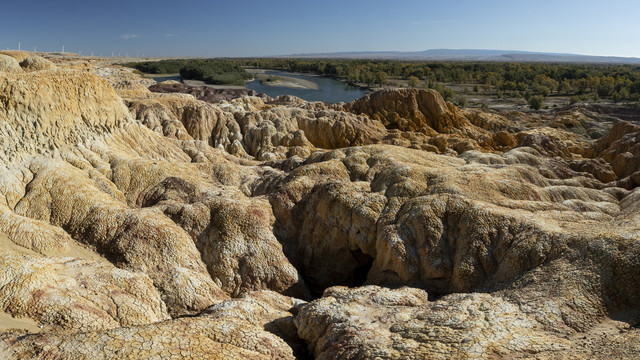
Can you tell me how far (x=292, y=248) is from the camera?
23031 millimetres

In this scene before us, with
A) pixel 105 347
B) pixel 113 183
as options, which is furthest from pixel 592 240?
pixel 113 183

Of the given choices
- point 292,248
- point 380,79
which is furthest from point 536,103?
point 292,248

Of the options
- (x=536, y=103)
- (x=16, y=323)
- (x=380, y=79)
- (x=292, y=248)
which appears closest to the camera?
(x=16, y=323)

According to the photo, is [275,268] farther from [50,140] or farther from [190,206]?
[50,140]

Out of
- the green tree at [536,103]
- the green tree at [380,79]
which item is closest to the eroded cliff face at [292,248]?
the green tree at [536,103]

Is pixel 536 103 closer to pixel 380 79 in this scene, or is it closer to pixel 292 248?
pixel 380 79

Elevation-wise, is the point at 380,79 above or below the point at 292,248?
above

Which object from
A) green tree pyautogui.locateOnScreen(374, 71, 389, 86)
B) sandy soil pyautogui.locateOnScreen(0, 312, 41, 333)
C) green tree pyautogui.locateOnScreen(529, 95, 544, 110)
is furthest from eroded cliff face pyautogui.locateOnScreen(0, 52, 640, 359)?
green tree pyautogui.locateOnScreen(374, 71, 389, 86)

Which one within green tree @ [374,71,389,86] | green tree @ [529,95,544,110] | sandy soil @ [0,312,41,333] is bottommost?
sandy soil @ [0,312,41,333]

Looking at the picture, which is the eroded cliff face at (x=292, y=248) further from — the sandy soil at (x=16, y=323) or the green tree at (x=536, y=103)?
the green tree at (x=536, y=103)

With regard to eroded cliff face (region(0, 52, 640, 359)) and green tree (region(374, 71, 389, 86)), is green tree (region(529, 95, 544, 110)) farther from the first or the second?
eroded cliff face (region(0, 52, 640, 359))

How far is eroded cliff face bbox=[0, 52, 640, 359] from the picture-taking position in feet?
40.7

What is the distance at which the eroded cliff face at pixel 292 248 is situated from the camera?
40.7 ft

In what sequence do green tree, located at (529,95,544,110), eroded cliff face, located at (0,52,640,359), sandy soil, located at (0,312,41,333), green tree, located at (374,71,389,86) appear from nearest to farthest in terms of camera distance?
sandy soil, located at (0,312,41,333) → eroded cliff face, located at (0,52,640,359) → green tree, located at (529,95,544,110) → green tree, located at (374,71,389,86)
